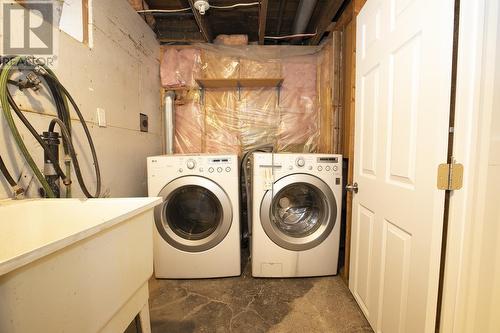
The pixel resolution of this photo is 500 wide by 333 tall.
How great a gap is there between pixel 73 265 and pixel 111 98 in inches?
51.8

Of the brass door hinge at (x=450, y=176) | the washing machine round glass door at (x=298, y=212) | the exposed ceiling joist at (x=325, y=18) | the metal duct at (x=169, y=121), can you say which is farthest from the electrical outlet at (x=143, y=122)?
the brass door hinge at (x=450, y=176)

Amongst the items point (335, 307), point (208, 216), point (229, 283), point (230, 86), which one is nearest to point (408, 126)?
point (335, 307)

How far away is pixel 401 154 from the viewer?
86cm

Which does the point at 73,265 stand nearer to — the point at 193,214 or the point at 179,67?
the point at 193,214

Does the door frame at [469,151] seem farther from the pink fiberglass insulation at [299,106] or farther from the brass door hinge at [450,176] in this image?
the pink fiberglass insulation at [299,106]

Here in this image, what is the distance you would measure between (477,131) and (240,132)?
180 centimetres

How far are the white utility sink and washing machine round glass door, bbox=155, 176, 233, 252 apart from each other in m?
0.70

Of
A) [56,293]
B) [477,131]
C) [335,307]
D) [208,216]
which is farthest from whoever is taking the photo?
[208,216]

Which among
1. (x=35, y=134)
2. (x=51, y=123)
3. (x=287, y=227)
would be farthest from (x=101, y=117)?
(x=287, y=227)

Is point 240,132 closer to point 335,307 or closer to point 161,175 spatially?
point 161,175

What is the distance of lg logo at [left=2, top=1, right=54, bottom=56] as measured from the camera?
0.89 meters

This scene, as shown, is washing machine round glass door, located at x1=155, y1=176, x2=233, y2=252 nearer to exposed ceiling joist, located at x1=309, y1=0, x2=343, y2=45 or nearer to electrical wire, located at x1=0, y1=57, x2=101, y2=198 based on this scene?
electrical wire, located at x1=0, y1=57, x2=101, y2=198

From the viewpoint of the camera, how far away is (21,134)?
90cm

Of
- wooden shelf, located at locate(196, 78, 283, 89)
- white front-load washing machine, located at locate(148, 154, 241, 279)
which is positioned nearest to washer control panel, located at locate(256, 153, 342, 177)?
white front-load washing machine, located at locate(148, 154, 241, 279)
